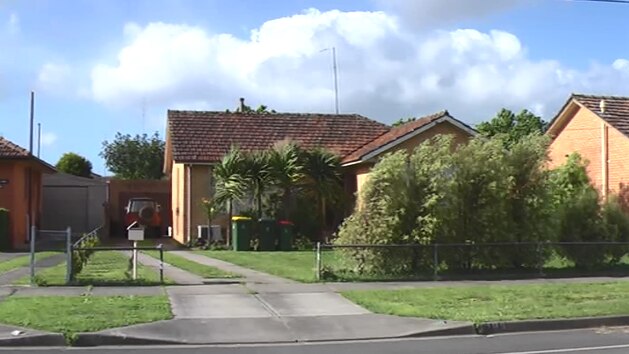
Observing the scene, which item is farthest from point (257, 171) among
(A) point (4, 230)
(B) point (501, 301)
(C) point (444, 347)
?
(C) point (444, 347)

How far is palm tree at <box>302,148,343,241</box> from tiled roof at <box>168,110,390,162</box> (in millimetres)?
3040

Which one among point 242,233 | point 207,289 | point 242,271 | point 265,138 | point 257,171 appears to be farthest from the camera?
point 265,138

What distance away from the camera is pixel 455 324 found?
13.1m

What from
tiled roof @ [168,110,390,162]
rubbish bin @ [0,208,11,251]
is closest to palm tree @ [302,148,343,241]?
tiled roof @ [168,110,390,162]

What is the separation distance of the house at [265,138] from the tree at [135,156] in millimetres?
30806

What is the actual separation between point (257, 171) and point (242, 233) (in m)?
2.39

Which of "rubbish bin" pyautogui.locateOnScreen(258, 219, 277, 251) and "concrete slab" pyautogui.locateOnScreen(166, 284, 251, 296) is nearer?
"concrete slab" pyautogui.locateOnScreen(166, 284, 251, 296)

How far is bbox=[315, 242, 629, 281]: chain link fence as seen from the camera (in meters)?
19.2

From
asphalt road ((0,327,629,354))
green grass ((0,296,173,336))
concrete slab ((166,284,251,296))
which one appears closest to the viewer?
asphalt road ((0,327,629,354))

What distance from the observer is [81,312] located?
13.2 meters

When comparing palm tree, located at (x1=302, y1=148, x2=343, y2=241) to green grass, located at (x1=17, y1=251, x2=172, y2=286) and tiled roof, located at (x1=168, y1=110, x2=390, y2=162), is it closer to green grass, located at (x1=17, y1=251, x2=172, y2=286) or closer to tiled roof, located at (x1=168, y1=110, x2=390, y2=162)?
tiled roof, located at (x1=168, y1=110, x2=390, y2=162)

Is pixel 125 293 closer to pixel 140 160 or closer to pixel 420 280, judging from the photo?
pixel 420 280

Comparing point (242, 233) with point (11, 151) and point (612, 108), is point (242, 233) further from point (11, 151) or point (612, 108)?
point (612, 108)

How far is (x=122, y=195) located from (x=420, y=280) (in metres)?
27.7
